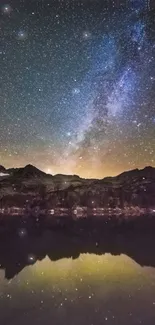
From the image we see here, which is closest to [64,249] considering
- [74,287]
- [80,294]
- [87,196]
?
[74,287]

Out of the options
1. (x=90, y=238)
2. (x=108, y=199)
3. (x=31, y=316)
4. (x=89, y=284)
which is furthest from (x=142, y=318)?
(x=108, y=199)

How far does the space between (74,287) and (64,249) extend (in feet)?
39.2

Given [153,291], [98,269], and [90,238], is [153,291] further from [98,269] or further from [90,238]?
[90,238]

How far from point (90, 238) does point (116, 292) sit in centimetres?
1950

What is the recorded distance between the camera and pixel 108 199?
14762 cm

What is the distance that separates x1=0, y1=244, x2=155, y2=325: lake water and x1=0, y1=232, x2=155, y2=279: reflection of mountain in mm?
1224

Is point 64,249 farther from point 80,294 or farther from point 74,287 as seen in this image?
point 80,294

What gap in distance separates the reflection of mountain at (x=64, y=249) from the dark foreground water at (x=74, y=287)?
0.07 metres

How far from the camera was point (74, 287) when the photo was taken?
59.6 feet

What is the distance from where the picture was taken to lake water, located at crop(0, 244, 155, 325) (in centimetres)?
1348

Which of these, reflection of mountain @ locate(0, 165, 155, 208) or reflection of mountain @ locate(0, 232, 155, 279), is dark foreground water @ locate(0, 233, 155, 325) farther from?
reflection of mountain @ locate(0, 165, 155, 208)

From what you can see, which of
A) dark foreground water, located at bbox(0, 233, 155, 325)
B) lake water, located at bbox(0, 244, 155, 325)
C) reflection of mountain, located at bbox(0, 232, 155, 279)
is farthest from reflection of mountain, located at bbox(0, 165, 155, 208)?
lake water, located at bbox(0, 244, 155, 325)

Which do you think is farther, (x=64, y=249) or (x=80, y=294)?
(x=64, y=249)

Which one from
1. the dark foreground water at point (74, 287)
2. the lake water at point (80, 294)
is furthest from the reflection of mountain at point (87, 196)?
the lake water at point (80, 294)
